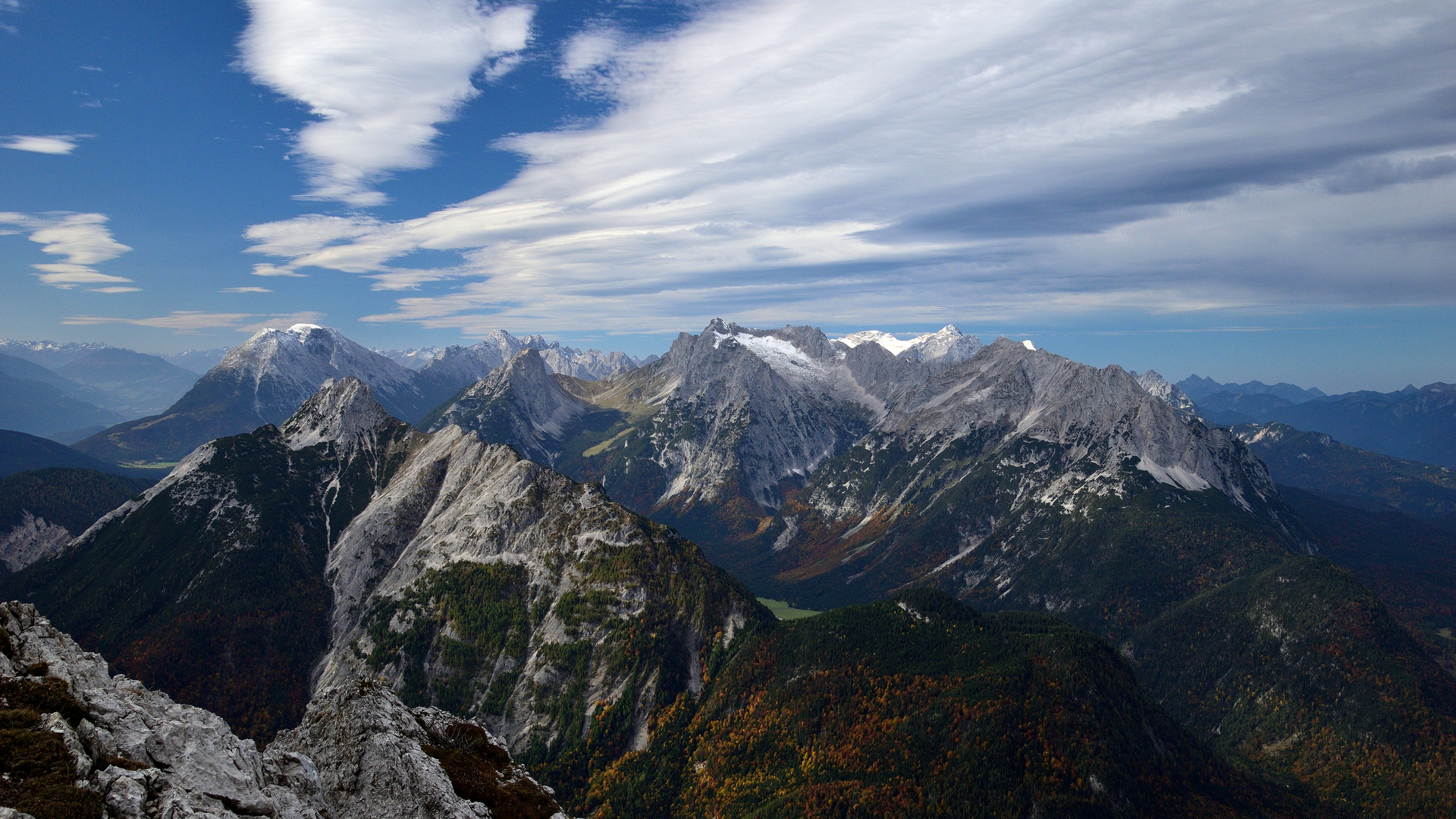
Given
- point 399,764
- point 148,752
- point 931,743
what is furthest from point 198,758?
point 931,743

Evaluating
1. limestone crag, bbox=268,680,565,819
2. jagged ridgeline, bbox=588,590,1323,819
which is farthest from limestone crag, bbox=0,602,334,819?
jagged ridgeline, bbox=588,590,1323,819

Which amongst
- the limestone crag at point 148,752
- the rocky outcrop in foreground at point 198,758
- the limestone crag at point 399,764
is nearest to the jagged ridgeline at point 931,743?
the limestone crag at point 399,764

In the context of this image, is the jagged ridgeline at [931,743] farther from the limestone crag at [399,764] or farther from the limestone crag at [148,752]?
the limestone crag at [148,752]

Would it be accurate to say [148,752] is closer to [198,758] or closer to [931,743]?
[198,758]

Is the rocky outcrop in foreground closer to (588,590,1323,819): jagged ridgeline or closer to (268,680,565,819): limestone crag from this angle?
(268,680,565,819): limestone crag

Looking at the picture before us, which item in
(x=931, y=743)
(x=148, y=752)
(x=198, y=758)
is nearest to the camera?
(x=148, y=752)

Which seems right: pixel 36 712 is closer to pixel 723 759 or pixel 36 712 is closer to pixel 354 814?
pixel 354 814

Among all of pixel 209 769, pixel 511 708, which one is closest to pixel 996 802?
pixel 511 708
